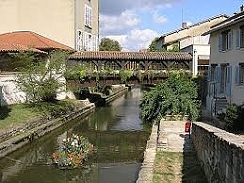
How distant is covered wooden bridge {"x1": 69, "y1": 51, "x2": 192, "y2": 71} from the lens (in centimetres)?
3738

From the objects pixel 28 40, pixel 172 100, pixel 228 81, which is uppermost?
pixel 28 40

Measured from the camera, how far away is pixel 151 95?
30328 mm

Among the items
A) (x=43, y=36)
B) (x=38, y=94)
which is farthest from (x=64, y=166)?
(x=43, y=36)

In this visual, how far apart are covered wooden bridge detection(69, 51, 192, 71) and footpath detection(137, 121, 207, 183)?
1752 cm

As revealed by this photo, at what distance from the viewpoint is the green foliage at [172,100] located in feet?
90.1

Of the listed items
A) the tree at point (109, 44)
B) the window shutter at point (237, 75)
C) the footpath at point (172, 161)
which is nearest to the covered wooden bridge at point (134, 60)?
the window shutter at point (237, 75)

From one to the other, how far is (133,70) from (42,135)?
13.5 metres

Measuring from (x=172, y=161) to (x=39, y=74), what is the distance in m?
19.1

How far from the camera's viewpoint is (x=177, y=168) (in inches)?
526

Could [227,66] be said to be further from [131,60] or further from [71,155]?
[71,155]

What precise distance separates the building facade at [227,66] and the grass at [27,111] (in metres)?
10.5

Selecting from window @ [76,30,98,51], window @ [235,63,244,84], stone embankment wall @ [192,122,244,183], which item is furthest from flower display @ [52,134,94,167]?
window @ [76,30,98,51]

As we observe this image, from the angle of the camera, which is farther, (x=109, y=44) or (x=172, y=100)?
(x=109, y=44)

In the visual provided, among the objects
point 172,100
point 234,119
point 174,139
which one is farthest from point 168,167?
point 172,100
